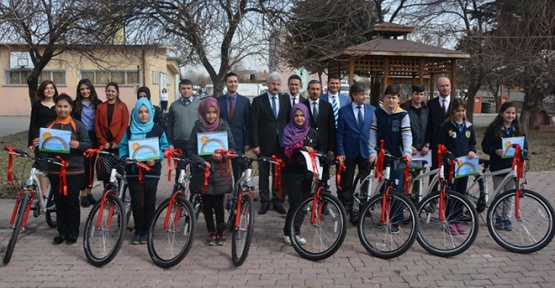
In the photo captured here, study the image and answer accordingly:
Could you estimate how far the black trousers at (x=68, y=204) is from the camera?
588cm

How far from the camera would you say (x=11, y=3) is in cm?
821

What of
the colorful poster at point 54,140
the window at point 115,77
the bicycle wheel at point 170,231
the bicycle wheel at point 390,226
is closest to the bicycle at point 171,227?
the bicycle wheel at point 170,231

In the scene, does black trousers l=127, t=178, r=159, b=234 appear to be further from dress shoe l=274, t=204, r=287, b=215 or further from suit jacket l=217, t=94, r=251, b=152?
dress shoe l=274, t=204, r=287, b=215

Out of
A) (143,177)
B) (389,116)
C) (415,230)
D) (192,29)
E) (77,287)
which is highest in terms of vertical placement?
(192,29)

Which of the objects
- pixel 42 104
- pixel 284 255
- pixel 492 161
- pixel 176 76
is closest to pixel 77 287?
pixel 284 255

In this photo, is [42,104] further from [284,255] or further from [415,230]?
[415,230]

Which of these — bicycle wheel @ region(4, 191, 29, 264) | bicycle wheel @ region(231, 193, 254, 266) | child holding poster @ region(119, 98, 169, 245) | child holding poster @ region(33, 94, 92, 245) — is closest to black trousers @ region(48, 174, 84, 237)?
child holding poster @ region(33, 94, 92, 245)

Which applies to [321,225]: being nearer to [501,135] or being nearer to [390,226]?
[390,226]

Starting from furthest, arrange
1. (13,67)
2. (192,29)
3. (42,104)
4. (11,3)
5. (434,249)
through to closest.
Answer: (13,67)
(192,29)
(11,3)
(42,104)
(434,249)

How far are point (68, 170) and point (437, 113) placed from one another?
4.62 metres

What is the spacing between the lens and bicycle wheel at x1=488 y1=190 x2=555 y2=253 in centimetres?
568

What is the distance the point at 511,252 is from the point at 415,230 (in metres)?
1.25

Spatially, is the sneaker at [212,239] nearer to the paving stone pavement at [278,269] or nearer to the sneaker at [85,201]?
the paving stone pavement at [278,269]

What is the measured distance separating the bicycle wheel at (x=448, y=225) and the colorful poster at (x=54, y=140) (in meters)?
3.91
